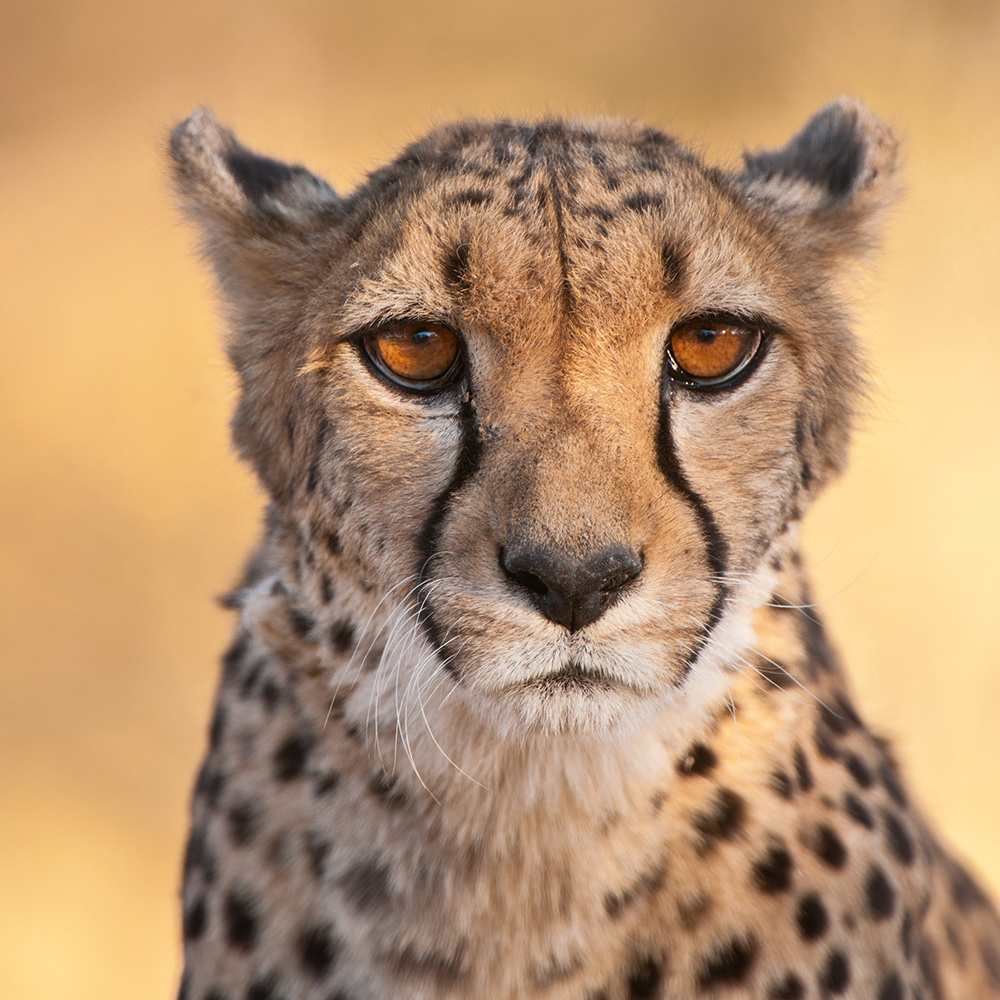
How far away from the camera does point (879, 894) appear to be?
1146mm

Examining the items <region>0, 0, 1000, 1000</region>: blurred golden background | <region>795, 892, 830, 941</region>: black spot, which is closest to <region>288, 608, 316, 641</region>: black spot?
<region>795, 892, 830, 941</region>: black spot

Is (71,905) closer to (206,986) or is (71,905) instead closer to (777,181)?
(206,986)

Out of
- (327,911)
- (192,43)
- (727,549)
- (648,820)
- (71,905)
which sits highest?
(192,43)

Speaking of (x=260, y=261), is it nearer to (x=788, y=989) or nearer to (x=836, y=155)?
(x=836, y=155)

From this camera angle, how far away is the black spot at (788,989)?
1.10 meters

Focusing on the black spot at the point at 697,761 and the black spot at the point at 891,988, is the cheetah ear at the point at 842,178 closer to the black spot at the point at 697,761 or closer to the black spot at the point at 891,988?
the black spot at the point at 697,761

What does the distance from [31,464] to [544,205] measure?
2420mm

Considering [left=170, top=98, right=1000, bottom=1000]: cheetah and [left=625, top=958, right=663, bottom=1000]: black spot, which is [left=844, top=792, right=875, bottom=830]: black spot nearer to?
[left=170, top=98, right=1000, bottom=1000]: cheetah

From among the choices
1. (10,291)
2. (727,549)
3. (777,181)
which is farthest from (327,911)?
(10,291)

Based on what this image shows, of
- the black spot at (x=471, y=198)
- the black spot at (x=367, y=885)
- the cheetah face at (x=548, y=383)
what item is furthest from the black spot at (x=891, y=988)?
the black spot at (x=471, y=198)

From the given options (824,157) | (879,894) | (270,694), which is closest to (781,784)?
(879,894)

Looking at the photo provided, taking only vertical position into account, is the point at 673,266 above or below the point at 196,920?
above

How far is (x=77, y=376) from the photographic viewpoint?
3.19 metres

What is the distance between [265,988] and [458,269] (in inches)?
28.0
